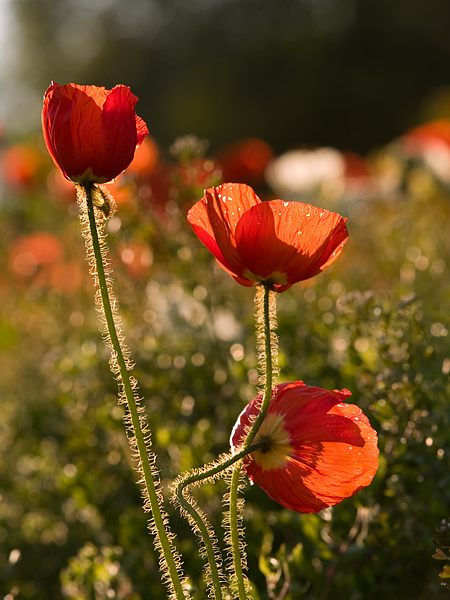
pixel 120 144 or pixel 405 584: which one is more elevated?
pixel 120 144

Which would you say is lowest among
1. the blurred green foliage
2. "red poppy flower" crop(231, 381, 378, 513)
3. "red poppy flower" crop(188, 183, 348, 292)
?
the blurred green foliage

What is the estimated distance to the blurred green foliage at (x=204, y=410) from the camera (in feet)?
3.31

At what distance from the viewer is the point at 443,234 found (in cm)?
249

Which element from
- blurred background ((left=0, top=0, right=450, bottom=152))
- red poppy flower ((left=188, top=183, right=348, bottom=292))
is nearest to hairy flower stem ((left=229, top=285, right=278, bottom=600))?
red poppy flower ((left=188, top=183, right=348, bottom=292))

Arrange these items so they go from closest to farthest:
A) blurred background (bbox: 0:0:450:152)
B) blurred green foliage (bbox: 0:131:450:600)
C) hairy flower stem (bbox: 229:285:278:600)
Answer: hairy flower stem (bbox: 229:285:278:600) < blurred green foliage (bbox: 0:131:450:600) < blurred background (bbox: 0:0:450:152)

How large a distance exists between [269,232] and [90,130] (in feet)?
0.60

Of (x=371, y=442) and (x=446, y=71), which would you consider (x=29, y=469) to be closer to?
(x=371, y=442)

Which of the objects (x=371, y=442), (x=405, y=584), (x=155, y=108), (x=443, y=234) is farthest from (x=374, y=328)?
(x=155, y=108)

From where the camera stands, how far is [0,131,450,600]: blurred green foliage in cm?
101

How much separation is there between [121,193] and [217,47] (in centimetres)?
1170

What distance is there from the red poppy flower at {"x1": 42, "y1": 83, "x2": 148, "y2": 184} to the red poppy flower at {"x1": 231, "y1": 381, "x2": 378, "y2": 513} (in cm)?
26

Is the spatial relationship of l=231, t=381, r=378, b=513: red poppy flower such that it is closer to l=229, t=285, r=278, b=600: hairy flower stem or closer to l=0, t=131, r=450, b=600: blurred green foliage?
l=229, t=285, r=278, b=600: hairy flower stem

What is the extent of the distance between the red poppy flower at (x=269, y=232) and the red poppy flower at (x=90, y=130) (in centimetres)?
9

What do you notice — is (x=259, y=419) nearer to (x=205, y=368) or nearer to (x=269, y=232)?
(x=269, y=232)
